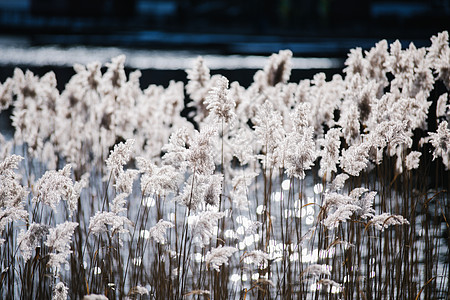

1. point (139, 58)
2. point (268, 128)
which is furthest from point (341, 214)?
point (139, 58)

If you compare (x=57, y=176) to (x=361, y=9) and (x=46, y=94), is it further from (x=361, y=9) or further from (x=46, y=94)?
(x=361, y=9)

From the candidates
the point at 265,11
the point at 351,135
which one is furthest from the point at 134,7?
the point at 351,135

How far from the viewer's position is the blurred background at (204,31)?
1283 cm

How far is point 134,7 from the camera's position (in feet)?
80.0

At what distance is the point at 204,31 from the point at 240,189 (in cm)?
1776

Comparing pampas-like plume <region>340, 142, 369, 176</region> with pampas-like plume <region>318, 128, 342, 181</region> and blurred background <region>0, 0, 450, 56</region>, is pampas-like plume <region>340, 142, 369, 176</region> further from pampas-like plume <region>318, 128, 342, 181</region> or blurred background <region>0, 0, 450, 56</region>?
blurred background <region>0, 0, 450, 56</region>

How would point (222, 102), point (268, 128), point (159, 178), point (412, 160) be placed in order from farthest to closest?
point (412, 160)
point (268, 128)
point (222, 102)
point (159, 178)

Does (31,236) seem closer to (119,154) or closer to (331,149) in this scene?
(119,154)

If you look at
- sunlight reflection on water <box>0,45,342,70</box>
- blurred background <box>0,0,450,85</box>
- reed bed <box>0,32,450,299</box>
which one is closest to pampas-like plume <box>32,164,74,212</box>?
reed bed <box>0,32,450,299</box>

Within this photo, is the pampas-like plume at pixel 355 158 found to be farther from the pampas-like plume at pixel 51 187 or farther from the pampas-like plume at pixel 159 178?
the pampas-like plume at pixel 51 187

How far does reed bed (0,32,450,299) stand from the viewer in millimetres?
2062

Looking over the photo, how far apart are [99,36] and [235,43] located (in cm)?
498

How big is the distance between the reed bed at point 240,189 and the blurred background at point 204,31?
6.30m

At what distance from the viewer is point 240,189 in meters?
2.45
